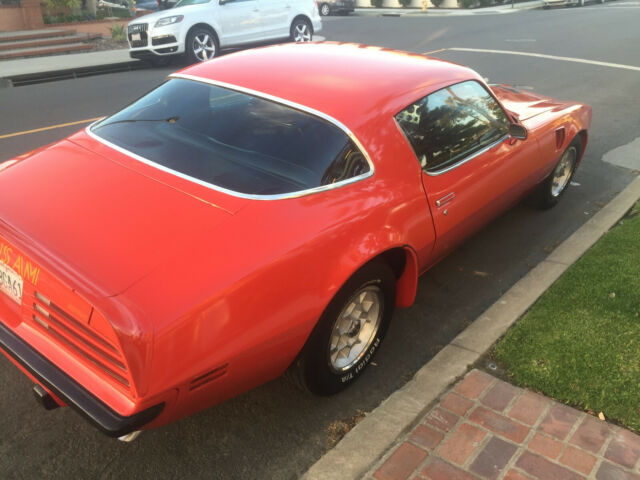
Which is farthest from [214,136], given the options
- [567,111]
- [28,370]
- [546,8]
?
[546,8]

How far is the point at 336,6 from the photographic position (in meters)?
30.7

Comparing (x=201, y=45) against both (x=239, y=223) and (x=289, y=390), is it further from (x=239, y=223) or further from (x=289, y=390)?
(x=239, y=223)

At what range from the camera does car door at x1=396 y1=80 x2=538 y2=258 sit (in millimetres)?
3611

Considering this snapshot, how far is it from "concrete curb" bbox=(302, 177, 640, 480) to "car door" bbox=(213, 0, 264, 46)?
35.6 feet

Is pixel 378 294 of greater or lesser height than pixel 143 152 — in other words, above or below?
below

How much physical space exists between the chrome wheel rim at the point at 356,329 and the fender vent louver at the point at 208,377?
75cm

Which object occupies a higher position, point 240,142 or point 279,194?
point 240,142

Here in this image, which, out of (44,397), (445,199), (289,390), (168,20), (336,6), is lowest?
(289,390)

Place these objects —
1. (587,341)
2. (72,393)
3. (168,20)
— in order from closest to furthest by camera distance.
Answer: (72,393)
(587,341)
(168,20)

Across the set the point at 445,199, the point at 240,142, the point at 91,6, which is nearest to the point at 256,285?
the point at 240,142

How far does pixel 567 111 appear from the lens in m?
5.28

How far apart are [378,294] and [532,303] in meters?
1.34

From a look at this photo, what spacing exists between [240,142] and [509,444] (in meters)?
2.08

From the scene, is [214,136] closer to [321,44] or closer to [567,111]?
[321,44]
